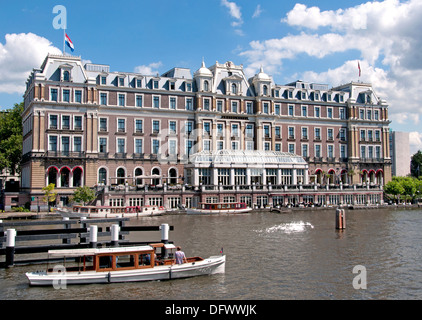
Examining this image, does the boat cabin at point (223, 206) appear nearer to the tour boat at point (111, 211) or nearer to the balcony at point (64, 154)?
the tour boat at point (111, 211)

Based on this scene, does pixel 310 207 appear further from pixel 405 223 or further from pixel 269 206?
pixel 405 223

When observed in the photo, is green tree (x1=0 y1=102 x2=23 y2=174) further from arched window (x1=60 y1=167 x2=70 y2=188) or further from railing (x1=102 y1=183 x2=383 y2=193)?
railing (x1=102 y1=183 x2=383 y2=193)

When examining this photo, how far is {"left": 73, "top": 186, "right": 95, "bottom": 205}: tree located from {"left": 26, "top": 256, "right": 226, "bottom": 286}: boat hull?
46.8 meters

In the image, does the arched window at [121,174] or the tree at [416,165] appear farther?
the tree at [416,165]

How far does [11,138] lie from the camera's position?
93.1 metres

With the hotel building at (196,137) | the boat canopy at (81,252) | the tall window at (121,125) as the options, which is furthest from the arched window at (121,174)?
the boat canopy at (81,252)

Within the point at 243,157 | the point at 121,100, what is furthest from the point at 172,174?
the point at 121,100

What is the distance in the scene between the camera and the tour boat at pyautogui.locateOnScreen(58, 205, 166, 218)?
62.6 metres

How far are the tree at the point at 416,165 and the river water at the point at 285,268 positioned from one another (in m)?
97.5

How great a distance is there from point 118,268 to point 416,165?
136923 millimetres

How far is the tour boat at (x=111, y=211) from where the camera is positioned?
62594 mm
